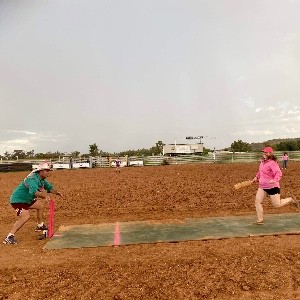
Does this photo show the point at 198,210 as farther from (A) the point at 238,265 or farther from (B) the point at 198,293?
(B) the point at 198,293

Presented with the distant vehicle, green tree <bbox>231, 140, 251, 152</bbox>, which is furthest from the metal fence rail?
green tree <bbox>231, 140, 251, 152</bbox>

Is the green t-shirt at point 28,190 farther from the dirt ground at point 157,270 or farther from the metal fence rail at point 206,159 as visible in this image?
the metal fence rail at point 206,159

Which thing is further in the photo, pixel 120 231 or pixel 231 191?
pixel 231 191

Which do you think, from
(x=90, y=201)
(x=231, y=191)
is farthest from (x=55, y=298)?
(x=231, y=191)

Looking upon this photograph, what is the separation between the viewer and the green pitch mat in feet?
25.2

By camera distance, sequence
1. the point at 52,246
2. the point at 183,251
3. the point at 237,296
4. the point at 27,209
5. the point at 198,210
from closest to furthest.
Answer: the point at 237,296, the point at 183,251, the point at 52,246, the point at 27,209, the point at 198,210

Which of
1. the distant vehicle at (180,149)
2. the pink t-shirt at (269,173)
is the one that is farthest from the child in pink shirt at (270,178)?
the distant vehicle at (180,149)

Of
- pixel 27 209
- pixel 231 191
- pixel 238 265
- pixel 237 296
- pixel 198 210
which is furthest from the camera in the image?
pixel 231 191

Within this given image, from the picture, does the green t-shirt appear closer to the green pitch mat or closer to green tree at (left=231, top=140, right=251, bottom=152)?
the green pitch mat

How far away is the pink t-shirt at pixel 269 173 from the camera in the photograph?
8523 mm

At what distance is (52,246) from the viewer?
7.46 metres

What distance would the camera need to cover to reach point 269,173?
28.3 ft

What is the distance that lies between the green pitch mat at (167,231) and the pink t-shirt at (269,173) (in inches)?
35.4

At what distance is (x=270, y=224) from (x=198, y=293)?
4334 mm
